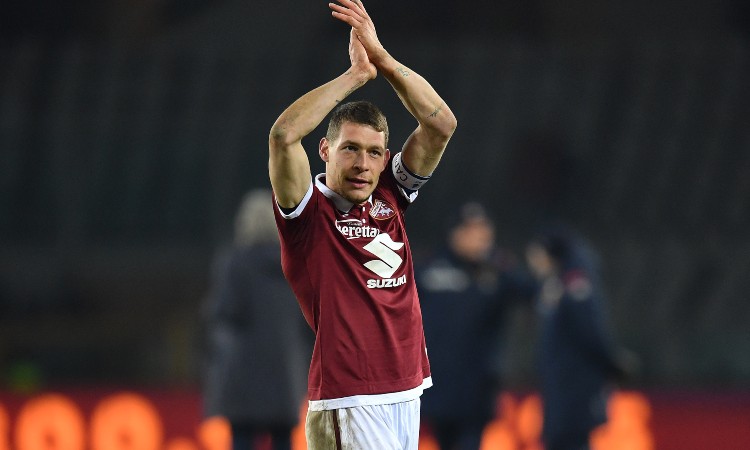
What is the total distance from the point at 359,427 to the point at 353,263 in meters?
0.48

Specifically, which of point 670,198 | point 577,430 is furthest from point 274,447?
point 670,198

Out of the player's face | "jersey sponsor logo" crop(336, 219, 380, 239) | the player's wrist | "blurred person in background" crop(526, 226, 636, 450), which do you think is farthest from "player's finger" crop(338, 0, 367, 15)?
"blurred person in background" crop(526, 226, 636, 450)

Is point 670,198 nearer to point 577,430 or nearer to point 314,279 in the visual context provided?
point 577,430

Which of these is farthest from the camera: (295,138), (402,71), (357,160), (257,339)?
(257,339)

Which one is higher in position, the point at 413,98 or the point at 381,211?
the point at 413,98

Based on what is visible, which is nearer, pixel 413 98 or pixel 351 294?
pixel 351 294

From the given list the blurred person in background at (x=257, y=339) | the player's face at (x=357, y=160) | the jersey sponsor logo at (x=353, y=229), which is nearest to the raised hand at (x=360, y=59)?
the player's face at (x=357, y=160)

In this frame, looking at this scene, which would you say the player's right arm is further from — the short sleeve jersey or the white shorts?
the white shorts

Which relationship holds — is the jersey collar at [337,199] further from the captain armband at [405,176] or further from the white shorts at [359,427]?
the white shorts at [359,427]

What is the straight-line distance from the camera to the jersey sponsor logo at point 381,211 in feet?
12.0

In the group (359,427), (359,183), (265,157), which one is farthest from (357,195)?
(265,157)

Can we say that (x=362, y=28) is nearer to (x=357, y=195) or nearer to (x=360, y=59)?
(x=360, y=59)

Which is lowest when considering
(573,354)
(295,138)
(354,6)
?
(573,354)

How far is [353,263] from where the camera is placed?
3.60m
